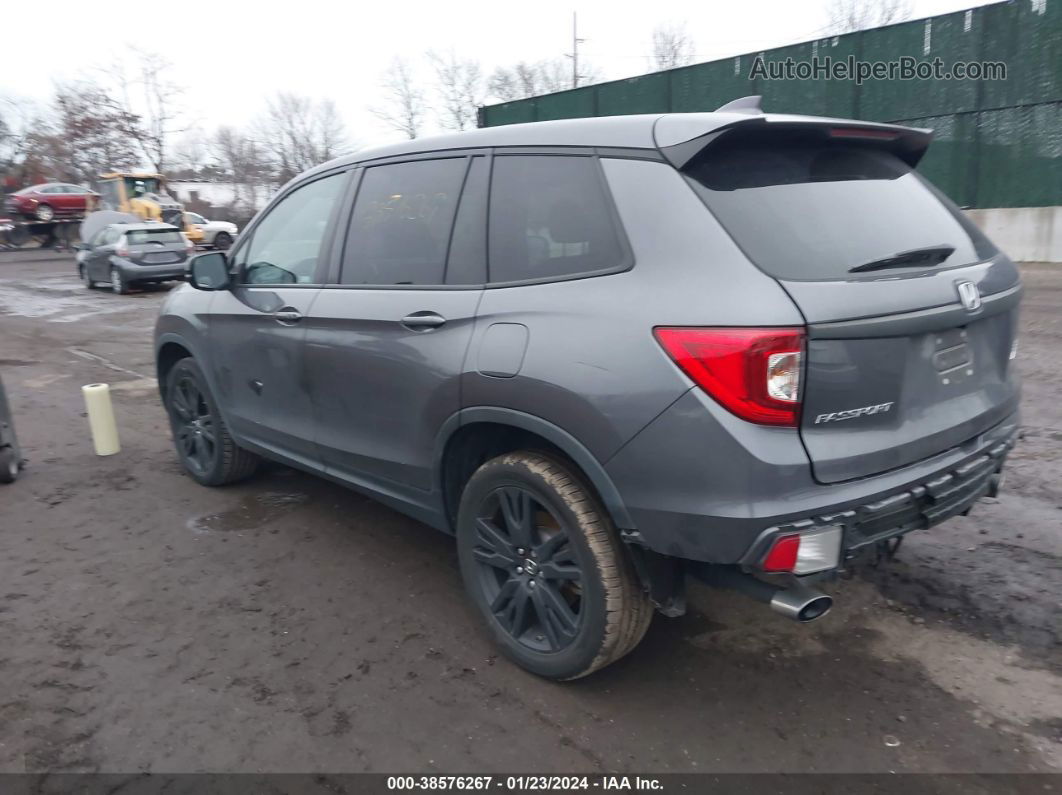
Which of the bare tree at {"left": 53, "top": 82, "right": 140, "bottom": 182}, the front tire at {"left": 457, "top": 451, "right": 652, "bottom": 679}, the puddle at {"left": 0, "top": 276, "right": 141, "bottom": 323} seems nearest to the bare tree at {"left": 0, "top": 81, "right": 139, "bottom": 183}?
the bare tree at {"left": 53, "top": 82, "right": 140, "bottom": 182}

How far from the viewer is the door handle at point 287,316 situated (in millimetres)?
3906

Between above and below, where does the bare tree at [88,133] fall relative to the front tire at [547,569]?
above

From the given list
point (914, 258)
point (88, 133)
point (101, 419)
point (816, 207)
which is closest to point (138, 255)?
point (101, 419)

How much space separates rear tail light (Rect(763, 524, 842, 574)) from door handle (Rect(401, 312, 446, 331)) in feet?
4.95

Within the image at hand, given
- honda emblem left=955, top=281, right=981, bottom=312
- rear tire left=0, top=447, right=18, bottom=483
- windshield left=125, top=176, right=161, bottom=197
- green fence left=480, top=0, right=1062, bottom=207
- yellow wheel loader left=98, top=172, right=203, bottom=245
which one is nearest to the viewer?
honda emblem left=955, top=281, right=981, bottom=312

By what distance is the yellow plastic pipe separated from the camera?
5832 mm

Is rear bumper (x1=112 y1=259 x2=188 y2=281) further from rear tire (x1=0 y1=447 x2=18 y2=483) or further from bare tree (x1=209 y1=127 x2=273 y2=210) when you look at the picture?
bare tree (x1=209 y1=127 x2=273 y2=210)

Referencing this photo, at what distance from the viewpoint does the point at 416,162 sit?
3.53 m

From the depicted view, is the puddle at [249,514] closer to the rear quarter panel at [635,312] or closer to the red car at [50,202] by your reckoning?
the rear quarter panel at [635,312]

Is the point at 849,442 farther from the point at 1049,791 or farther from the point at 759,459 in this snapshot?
the point at 1049,791

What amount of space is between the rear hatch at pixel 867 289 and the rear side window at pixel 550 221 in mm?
356

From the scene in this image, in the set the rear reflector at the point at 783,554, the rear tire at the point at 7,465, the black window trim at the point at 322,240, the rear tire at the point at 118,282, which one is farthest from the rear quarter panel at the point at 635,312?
the rear tire at the point at 118,282

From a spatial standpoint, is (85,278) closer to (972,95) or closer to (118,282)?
(118,282)

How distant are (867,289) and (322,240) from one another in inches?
102
